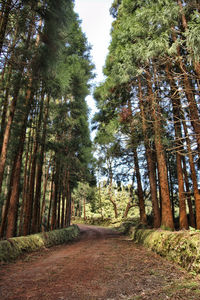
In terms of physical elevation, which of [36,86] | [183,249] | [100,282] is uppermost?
[36,86]

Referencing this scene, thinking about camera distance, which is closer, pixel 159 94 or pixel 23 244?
pixel 23 244

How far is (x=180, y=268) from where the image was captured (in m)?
4.94

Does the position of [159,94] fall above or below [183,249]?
above

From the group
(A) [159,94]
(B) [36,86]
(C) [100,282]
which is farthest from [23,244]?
(A) [159,94]

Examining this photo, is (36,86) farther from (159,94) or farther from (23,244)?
(23,244)

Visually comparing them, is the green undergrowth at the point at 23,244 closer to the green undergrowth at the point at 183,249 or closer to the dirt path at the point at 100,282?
the dirt path at the point at 100,282

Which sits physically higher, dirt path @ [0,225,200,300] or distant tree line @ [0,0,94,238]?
distant tree line @ [0,0,94,238]

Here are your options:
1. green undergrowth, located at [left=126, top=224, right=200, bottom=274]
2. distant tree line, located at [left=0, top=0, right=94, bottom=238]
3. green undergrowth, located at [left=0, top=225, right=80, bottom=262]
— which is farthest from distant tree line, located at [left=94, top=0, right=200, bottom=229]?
green undergrowth, located at [left=0, top=225, right=80, bottom=262]

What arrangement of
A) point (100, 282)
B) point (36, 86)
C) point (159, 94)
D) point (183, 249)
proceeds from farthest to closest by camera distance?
point (159, 94) → point (36, 86) → point (183, 249) → point (100, 282)

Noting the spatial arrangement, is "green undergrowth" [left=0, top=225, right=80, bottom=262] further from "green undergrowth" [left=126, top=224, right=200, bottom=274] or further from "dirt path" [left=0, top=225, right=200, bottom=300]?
"green undergrowth" [left=126, top=224, right=200, bottom=274]

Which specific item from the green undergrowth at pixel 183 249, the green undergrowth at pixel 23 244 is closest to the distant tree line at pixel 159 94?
the green undergrowth at pixel 183 249

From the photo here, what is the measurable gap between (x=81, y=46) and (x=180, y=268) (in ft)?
56.1

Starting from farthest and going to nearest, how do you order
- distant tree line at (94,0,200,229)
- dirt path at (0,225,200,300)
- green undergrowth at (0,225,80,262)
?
distant tree line at (94,0,200,229)
green undergrowth at (0,225,80,262)
dirt path at (0,225,200,300)

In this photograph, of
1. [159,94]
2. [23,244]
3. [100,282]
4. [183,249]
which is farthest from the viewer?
[159,94]
